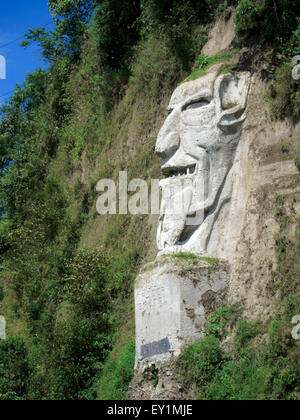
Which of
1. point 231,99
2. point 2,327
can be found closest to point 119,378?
point 231,99

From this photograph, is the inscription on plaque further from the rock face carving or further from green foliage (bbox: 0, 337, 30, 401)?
green foliage (bbox: 0, 337, 30, 401)

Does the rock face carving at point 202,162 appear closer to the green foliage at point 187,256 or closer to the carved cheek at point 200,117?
the carved cheek at point 200,117

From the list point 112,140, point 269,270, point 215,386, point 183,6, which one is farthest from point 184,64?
point 215,386

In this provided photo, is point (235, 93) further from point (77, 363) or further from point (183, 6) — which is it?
point (77, 363)

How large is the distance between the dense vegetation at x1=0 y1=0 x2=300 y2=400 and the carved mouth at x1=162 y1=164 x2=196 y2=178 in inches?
74.4

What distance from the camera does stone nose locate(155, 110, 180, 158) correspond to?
1403 centimetres

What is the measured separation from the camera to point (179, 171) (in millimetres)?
13953

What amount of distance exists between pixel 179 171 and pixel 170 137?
64 cm

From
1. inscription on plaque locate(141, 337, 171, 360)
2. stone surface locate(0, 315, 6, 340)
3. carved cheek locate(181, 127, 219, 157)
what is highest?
carved cheek locate(181, 127, 219, 157)

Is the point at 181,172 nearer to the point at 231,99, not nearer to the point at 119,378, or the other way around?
the point at 231,99

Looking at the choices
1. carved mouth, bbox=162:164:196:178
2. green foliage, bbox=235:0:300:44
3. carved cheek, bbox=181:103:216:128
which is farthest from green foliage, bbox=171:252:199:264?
green foliage, bbox=235:0:300:44

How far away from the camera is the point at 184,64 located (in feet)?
55.6

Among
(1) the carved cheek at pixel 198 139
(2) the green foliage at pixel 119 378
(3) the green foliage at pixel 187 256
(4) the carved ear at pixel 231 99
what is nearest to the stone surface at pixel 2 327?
(2) the green foliage at pixel 119 378

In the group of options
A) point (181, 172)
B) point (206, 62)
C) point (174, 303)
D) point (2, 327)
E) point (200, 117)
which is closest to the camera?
point (174, 303)
